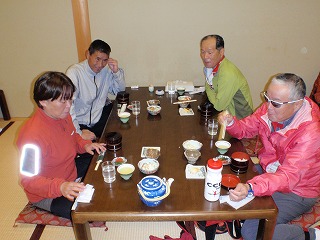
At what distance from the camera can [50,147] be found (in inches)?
75.7

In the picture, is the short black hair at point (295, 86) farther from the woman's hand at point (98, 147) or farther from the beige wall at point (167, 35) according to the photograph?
the beige wall at point (167, 35)

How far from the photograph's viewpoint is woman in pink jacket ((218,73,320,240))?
1673 millimetres

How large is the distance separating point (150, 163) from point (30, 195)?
0.95m

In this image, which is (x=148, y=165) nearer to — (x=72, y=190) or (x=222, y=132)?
(x=72, y=190)

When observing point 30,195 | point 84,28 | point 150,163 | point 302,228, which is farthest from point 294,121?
point 84,28

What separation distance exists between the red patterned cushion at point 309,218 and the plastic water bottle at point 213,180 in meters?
0.83

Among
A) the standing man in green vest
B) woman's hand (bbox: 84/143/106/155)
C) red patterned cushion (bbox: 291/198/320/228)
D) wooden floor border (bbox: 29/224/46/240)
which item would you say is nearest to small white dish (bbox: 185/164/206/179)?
woman's hand (bbox: 84/143/106/155)

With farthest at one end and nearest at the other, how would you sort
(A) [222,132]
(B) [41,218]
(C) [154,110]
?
(C) [154,110], (A) [222,132], (B) [41,218]

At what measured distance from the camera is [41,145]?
184cm

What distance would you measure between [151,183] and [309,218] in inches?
48.2

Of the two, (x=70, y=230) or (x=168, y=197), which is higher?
(x=168, y=197)

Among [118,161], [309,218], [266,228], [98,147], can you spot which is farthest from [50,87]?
[309,218]

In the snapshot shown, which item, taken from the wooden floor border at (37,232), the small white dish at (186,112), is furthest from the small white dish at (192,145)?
the wooden floor border at (37,232)

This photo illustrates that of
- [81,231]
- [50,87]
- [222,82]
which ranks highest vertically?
[50,87]
